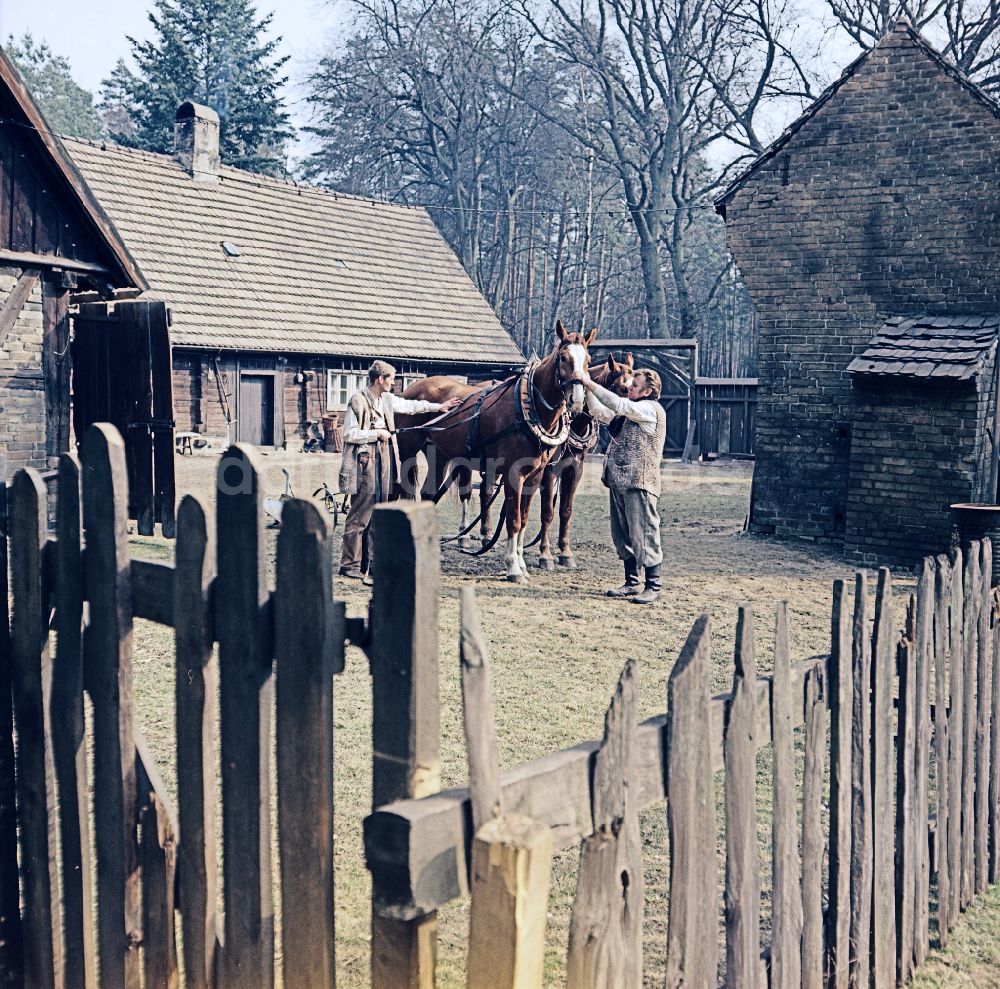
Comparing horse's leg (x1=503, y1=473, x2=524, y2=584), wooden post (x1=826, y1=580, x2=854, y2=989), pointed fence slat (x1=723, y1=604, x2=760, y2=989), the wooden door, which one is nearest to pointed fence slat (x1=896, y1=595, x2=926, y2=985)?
wooden post (x1=826, y1=580, x2=854, y2=989)

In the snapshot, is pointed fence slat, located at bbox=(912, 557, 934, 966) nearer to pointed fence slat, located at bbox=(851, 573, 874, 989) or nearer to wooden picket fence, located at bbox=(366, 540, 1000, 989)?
wooden picket fence, located at bbox=(366, 540, 1000, 989)

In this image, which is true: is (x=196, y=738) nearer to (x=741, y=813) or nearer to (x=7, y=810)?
(x=7, y=810)

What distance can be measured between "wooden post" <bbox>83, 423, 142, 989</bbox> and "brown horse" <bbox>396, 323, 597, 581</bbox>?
7.44m

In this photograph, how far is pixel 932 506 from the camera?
11727 millimetres

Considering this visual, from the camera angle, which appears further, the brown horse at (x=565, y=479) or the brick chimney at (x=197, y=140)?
the brick chimney at (x=197, y=140)

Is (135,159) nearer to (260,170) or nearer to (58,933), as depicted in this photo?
(260,170)

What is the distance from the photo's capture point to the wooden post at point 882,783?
3.23m

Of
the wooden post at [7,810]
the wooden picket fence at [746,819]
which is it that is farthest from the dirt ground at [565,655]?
the wooden post at [7,810]

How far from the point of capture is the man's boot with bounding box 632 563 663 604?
9.84 m

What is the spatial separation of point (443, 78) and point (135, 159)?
51.0 feet

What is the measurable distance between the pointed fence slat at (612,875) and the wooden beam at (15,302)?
428 inches

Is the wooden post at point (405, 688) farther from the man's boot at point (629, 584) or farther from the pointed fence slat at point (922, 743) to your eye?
the man's boot at point (629, 584)

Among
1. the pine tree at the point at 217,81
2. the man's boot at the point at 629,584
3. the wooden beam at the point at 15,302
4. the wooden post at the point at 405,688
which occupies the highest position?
the pine tree at the point at 217,81

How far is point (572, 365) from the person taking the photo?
31.7 ft
